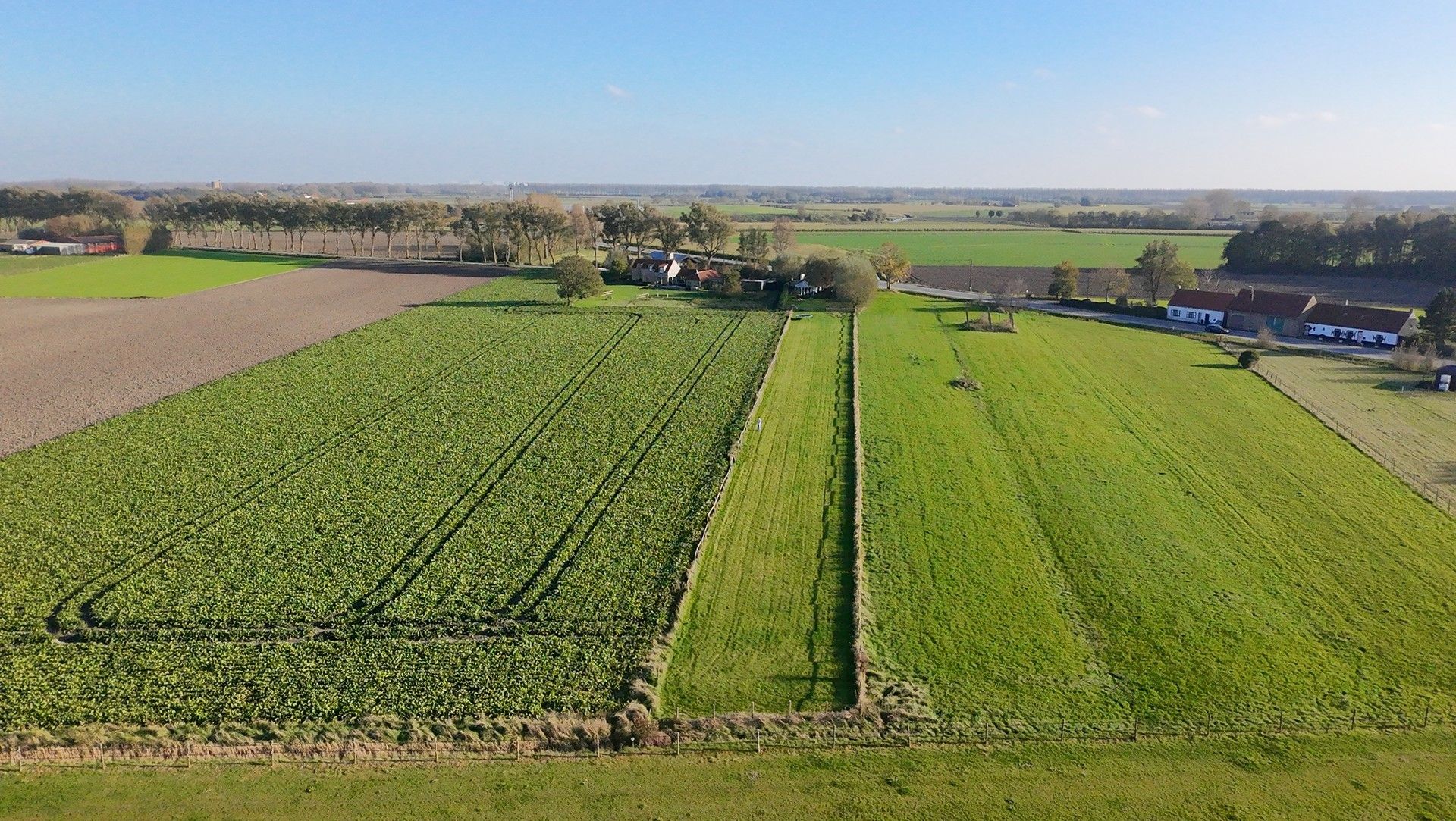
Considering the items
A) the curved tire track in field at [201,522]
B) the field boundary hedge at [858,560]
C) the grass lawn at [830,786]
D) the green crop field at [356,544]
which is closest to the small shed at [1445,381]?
the field boundary hedge at [858,560]

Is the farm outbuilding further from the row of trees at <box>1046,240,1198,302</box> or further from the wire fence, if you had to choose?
the wire fence

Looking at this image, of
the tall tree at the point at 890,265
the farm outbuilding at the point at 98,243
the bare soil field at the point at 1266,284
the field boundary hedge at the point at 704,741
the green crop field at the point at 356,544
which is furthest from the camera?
the farm outbuilding at the point at 98,243

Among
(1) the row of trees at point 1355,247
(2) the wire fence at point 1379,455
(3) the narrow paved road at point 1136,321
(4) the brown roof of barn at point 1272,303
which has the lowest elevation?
(2) the wire fence at point 1379,455

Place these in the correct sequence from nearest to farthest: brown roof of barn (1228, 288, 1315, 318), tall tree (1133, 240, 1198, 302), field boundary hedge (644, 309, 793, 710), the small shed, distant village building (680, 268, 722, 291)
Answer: field boundary hedge (644, 309, 793, 710) < the small shed < brown roof of barn (1228, 288, 1315, 318) < tall tree (1133, 240, 1198, 302) < distant village building (680, 268, 722, 291)

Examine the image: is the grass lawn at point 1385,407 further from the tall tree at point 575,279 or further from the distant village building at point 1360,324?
the tall tree at point 575,279

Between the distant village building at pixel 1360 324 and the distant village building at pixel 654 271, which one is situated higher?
the distant village building at pixel 654 271

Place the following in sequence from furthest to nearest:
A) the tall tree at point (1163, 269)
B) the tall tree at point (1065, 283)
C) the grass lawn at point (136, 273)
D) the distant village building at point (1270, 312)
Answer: the tall tree at point (1065, 283)
the grass lawn at point (136, 273)
the tall tree at point (1163, 269)
the distant village building at point (1270, 312)

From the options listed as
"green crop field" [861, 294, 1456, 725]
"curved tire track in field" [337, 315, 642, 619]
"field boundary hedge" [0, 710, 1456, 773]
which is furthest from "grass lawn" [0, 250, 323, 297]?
"green crop field" [861, 294, 1456, 725]
